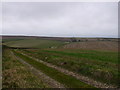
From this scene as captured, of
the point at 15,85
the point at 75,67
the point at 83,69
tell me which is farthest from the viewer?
the point at 75,67

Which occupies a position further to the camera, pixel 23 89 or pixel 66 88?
pixel 66 88

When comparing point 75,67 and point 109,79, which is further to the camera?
point 75,67

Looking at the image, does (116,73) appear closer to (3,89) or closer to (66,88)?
(66,88)

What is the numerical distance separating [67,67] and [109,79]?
10.2 m

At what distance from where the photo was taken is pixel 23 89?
38.8ft

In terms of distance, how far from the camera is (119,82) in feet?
51.0

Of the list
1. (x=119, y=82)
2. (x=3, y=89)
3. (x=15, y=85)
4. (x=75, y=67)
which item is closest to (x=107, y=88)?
(x=119, y=82)

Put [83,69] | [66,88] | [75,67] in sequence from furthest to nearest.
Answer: [75,67], [83,69], [66,88]

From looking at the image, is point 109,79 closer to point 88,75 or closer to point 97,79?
point 97,79

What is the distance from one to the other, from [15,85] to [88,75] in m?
12.4

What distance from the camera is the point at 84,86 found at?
1473cm

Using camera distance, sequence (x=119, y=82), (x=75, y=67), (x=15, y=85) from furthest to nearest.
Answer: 1. (x=75, y=67)
2. (x=119, y=82)
3. (x=15, y=85)

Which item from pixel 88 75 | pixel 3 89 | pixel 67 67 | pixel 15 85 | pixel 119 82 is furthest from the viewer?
pixel 67 67

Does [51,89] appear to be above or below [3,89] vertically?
below
